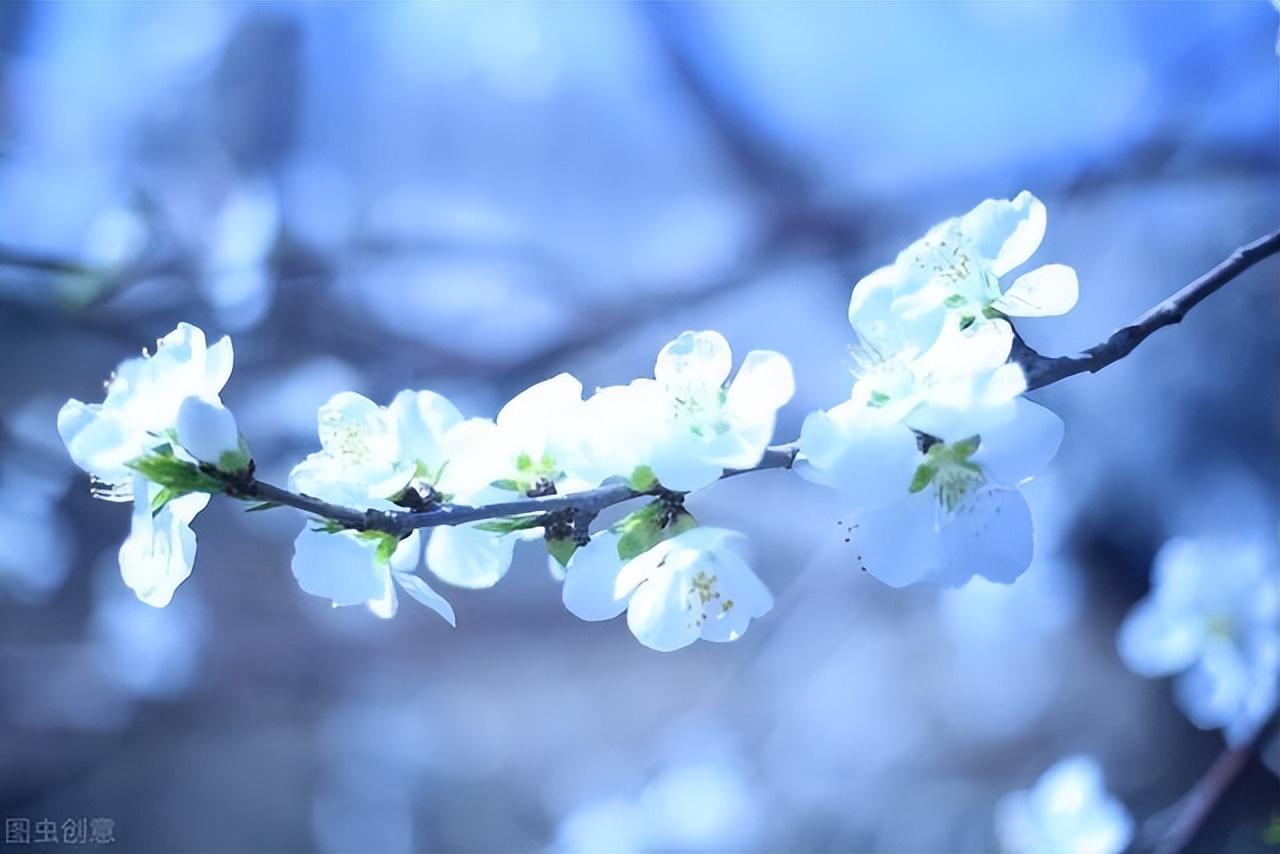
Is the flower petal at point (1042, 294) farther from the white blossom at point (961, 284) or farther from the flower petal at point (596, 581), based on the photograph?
the flower petal at point (596, 581)

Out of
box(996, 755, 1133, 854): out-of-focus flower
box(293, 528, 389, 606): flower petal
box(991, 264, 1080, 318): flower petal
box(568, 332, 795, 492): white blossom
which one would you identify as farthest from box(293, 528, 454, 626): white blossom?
box(996, 755, 1133, 854): out-of-focus flower

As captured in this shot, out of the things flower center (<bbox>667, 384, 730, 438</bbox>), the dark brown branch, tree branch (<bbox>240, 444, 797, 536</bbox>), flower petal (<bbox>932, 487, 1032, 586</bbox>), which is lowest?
the dark brown branch

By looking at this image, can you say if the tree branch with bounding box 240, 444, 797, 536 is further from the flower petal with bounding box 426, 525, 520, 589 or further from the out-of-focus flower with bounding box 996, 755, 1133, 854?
the out-of-focus flower with bounding box 996, 755, 1133, 854

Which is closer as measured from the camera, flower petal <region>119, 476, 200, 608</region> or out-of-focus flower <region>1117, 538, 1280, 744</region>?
A: flower petal <region>119, 476, 200, 608</region>

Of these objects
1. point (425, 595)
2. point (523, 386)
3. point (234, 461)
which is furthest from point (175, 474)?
point (523, 386)

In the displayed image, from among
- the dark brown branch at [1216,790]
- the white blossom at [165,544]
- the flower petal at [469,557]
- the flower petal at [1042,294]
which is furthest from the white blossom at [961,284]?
the dark brown branch at [1216,790]

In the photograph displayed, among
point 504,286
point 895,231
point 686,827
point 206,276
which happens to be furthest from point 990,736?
point 206,276
